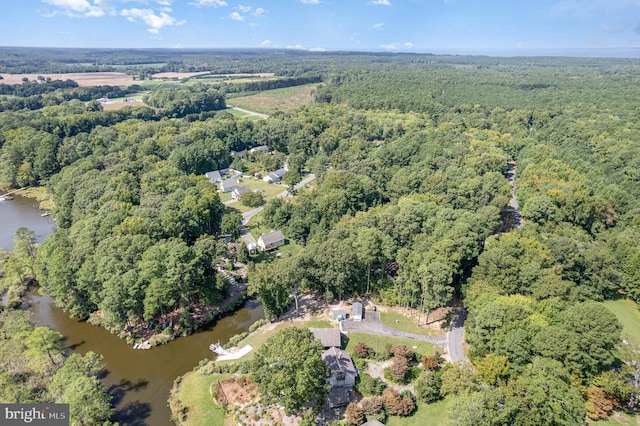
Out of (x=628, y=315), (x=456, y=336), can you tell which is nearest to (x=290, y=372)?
(x=456, y=336)

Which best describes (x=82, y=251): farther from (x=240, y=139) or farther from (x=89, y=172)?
(x=240, y=139)

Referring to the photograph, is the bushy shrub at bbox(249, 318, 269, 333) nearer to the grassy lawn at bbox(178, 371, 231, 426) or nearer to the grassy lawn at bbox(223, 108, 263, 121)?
the grassy lawn at bbox(178, 371, 231, 426)

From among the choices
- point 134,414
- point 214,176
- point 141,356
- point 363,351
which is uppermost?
point 214,176

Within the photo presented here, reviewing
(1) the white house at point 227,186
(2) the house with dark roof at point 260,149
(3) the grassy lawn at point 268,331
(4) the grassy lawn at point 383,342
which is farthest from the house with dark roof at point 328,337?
(2) the house with dark roof at point 260,149

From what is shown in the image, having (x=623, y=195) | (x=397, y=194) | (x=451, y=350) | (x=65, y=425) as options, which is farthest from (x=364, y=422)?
(x=623, y=195)

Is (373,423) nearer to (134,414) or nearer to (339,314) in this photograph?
(339,314)

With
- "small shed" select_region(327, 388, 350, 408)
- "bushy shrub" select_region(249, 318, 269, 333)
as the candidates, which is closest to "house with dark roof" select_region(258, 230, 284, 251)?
"bushy shrub" select_region(249, 318, 269, 333)
